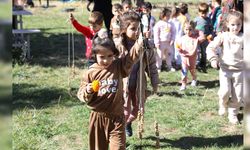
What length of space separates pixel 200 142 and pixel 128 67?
1719 mm

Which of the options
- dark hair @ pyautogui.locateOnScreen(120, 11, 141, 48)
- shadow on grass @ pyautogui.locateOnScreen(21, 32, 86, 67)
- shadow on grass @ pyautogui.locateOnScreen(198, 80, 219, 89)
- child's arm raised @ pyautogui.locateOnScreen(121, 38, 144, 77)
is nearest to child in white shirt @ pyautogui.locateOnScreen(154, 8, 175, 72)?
shadow on grass @ pyautogui.locateOnScreen(198, 80, 219, 89)

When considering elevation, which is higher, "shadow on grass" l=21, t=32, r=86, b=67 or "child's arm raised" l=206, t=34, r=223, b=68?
"child's arm raised" l=206, t=34, r=223, b=68

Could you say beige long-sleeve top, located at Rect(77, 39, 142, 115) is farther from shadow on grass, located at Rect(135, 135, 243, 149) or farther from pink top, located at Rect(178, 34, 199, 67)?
pink top, located at Rect(178, 34, 199, 67)

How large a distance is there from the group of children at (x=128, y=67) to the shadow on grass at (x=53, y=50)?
274 cm

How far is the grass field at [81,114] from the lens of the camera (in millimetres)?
4398

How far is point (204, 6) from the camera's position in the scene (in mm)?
7969

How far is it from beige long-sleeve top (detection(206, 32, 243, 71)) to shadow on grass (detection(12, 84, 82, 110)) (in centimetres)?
224

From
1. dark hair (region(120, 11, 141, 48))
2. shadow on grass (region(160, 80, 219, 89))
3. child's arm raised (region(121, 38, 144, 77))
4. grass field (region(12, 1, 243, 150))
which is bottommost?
grass field (region(12, 1, 243, 150))

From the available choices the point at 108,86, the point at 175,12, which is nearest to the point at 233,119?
the point at 108,86

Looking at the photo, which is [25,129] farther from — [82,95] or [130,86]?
[82,95]

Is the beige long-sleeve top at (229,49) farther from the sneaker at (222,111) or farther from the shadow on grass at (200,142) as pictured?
the shadow on grass at (200,142)

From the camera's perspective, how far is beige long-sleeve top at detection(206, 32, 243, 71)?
15.5 ft

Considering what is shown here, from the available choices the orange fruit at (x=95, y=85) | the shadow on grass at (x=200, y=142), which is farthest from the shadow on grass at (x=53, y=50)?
the orange fruit at (x=95, y=85)

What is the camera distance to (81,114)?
540cm
